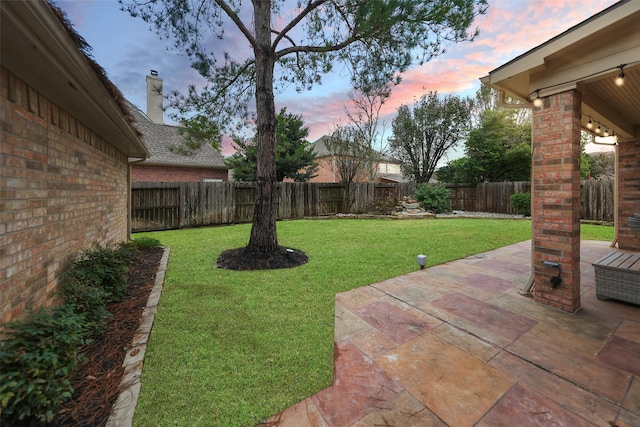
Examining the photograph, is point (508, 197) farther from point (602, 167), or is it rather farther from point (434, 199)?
point (602, 167)

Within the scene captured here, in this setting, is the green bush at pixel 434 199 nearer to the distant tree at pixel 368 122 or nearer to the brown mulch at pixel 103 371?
the distant tree at pixel 368 122

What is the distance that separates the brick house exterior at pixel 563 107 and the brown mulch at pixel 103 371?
13.8 feet

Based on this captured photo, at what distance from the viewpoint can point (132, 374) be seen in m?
1.88

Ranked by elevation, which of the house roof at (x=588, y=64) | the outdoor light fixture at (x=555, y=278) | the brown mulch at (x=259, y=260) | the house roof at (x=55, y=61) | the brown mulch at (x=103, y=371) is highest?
the house roof at (x=588, y=64)

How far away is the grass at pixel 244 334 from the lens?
5.41 ft

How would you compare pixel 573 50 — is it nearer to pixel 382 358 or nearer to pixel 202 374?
pixel 382 358

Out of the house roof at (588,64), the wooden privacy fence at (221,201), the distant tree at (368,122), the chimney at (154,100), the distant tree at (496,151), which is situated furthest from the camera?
the distant tree at (496,151)

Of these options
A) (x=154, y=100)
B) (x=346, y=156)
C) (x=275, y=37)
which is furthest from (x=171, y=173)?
(x=275, y=37)

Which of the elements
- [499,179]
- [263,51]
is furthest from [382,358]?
[499,179]

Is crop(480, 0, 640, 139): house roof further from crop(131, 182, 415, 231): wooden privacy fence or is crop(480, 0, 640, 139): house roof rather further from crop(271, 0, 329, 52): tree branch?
crop(131, 182, 415, 231): wooden privacy fence

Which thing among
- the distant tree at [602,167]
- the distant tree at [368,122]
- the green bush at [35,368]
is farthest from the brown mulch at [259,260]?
the distant tree at [602,167]

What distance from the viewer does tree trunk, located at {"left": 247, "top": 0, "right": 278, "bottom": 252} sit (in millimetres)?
4965

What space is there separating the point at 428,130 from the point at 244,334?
2076 centimetres

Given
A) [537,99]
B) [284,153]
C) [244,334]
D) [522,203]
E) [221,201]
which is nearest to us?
[244,334]
